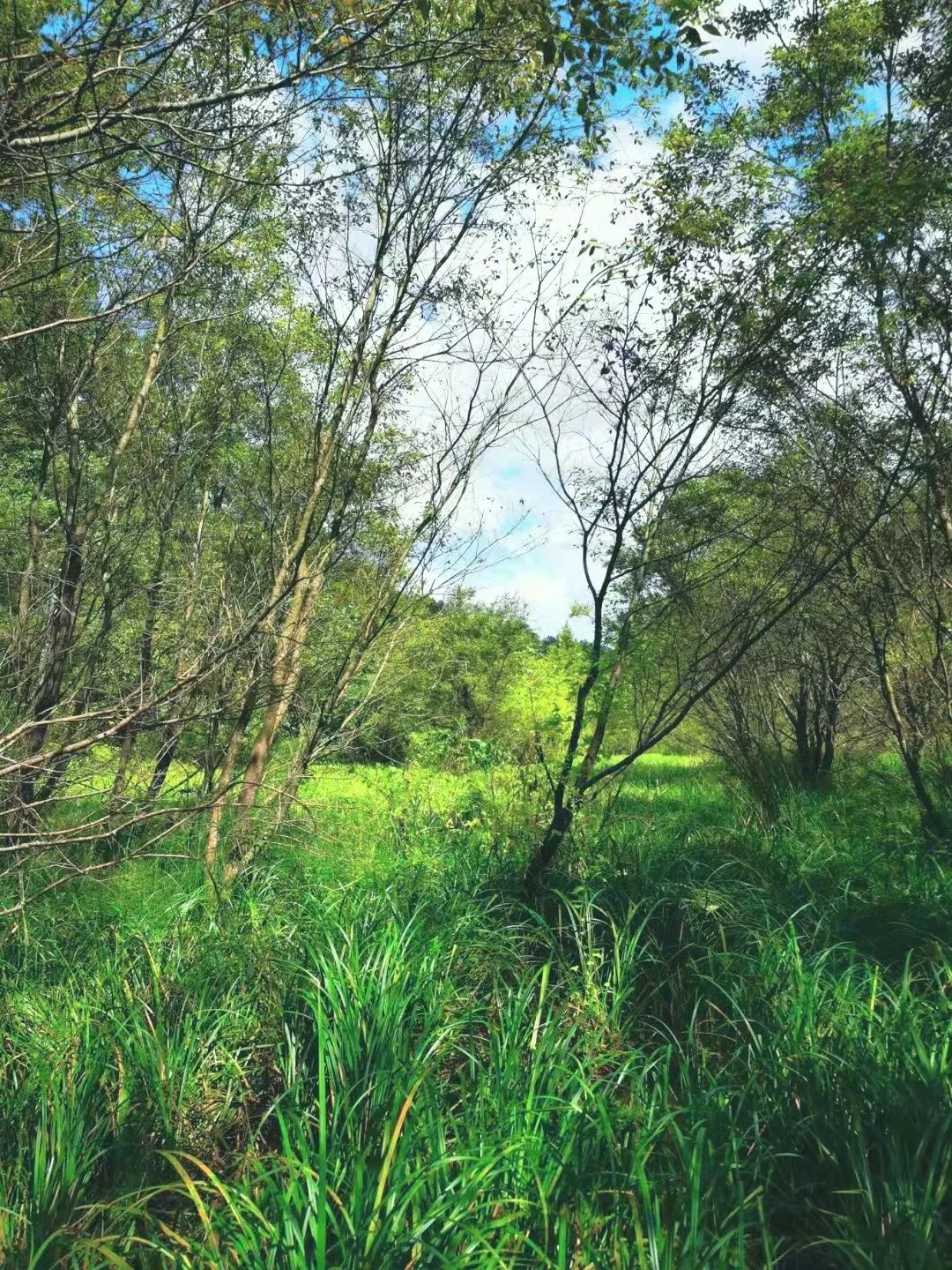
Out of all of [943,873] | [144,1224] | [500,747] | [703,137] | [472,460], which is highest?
[703,137]

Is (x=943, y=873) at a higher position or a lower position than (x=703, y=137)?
lower

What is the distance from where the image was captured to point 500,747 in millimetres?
6453

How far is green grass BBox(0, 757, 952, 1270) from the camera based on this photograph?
5.70 feet

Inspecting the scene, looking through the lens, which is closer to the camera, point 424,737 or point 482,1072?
point 482,1072

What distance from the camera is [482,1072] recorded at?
2410mm

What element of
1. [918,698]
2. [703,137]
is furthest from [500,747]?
[703,137]

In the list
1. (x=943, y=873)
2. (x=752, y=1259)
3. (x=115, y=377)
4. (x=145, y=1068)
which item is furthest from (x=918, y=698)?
(x=115, y=377)

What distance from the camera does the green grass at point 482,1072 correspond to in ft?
5.70

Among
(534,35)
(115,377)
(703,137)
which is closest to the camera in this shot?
(534,35)

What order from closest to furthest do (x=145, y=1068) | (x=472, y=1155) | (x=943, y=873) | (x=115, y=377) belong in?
1. (x=472, y=1155)
2. (x=145, y=1068)
3. (x=943, y=873)
4. (x=115, y=377)

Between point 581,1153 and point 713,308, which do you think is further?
point 713,308

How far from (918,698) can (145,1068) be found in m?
7.48

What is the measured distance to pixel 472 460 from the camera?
5.65 metres

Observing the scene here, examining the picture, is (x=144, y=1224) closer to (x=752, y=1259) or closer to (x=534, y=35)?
(x=752, y=1259)
